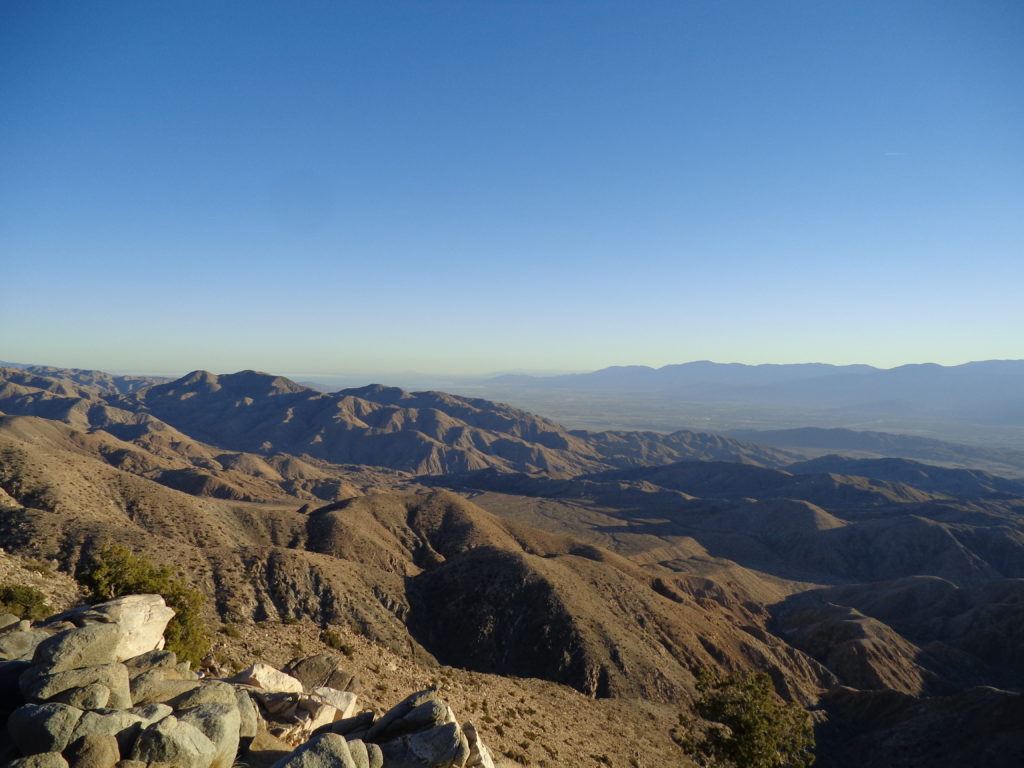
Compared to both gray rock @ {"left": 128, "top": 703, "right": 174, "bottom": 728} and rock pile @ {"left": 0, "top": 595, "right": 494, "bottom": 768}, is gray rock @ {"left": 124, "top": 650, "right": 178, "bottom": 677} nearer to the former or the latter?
rock pile @ {"left": 0, "top": 595, "right": 494, "bottom": 768}

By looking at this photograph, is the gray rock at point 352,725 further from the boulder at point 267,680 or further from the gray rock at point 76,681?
the gray rock at point 76,681

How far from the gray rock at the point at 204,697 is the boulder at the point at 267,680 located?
139 inches

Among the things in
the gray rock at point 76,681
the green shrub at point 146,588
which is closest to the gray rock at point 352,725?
the gray rock at point 76,681

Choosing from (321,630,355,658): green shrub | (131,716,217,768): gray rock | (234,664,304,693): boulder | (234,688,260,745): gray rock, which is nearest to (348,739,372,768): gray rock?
(131,716,217,768): gray rock

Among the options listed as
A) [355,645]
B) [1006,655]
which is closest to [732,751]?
[355,645]

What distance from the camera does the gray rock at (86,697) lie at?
12.6 meters

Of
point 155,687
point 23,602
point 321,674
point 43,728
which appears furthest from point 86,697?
point 23,602

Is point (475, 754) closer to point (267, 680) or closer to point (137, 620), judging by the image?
point (267, 680)

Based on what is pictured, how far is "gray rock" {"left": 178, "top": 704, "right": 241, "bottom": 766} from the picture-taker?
13.1m

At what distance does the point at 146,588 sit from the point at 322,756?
66.9 ft

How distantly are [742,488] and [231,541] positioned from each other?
183 metres

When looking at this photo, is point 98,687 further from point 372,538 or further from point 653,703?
point 372,538

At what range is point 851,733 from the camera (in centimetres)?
4616

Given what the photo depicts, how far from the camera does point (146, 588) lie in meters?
26.9
